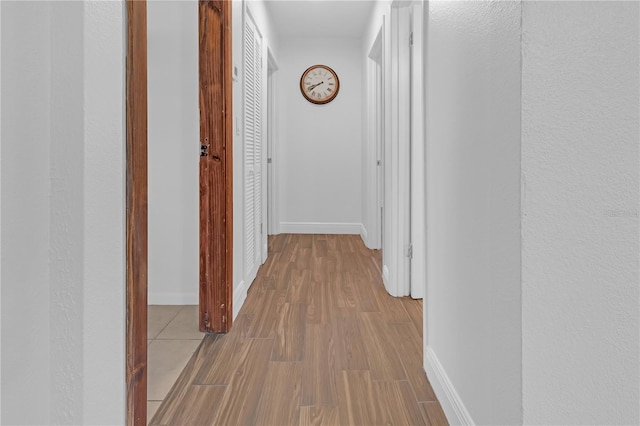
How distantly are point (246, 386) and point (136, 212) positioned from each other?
0.90 metres

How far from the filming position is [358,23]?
17.2ft

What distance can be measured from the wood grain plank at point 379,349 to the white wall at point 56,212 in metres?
1.15

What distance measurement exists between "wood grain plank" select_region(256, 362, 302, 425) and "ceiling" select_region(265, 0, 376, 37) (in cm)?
346

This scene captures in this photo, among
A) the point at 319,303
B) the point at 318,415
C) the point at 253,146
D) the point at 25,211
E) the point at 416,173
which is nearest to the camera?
the point at 25,211

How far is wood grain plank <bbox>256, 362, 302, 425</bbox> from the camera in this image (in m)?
1.60

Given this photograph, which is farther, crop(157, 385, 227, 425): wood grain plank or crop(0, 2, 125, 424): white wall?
crop(157, 385, 227, 425): wood grain plank

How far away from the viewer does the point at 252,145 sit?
137 inches

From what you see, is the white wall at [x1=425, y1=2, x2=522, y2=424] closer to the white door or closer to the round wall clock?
the white door

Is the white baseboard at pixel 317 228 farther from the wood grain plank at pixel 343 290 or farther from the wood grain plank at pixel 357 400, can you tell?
the wood grain plank at pixel 357 400

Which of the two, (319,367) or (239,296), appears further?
(239,296)

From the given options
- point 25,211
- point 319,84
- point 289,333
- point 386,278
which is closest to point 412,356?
point 289,333

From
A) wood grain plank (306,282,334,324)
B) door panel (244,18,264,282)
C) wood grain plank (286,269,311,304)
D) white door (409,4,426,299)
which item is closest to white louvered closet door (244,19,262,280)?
door panel (244,18,264,282)
